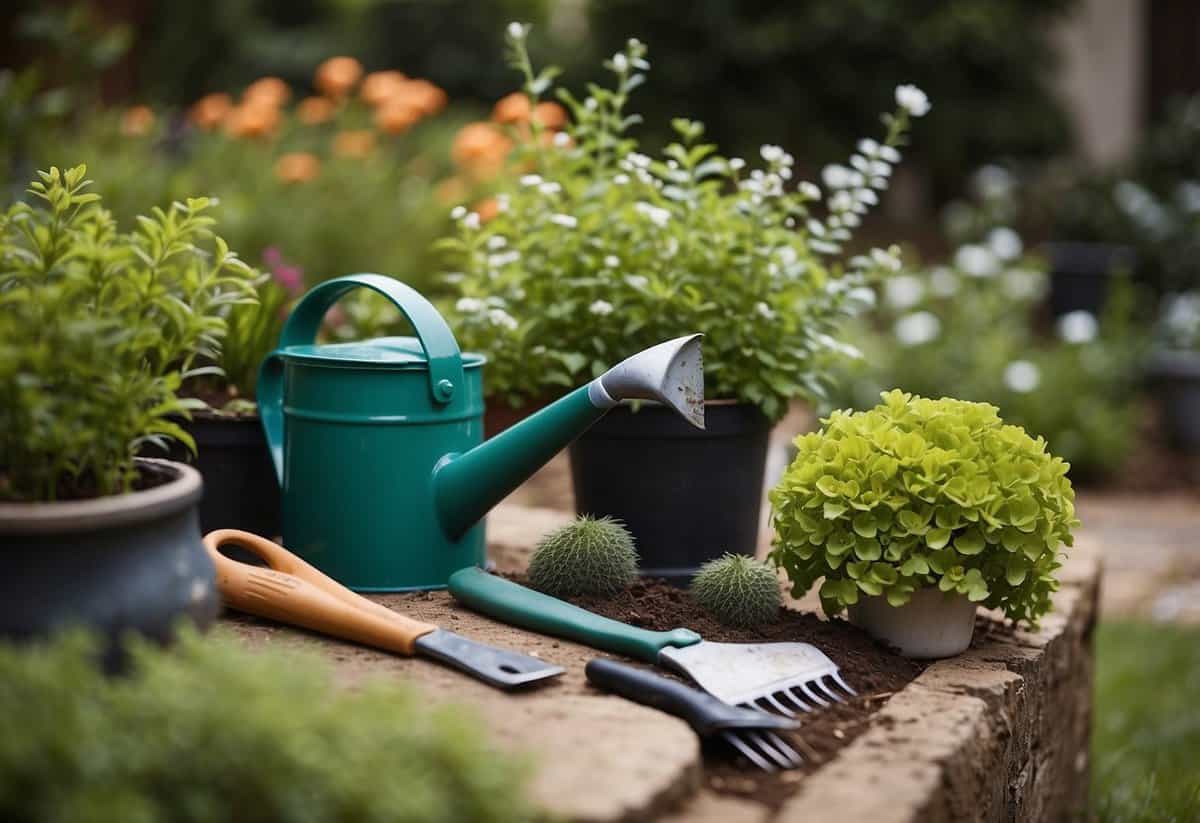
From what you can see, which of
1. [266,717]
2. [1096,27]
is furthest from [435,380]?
[1096,27]

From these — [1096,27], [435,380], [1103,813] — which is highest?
[1096,27]

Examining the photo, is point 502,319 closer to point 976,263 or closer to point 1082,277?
point 976,263

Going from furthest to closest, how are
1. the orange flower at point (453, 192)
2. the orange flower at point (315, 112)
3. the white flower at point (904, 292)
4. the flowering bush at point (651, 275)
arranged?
1. the orange flower at point (315, 112)
2. the white flower at point (904, 292)
3. the orange flower at point (453, 192)
4. the flowering bush at point (651, 275)

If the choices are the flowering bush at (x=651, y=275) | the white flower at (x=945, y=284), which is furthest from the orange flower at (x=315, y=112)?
the flowering bush at (x=651, y=275)

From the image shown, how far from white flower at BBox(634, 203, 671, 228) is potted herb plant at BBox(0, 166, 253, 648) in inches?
35.2

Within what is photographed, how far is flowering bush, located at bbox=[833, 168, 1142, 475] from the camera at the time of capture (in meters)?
5.11

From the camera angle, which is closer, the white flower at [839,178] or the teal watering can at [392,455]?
the teal watering can at [392,455]

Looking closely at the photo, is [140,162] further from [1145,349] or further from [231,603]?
[1145,349]

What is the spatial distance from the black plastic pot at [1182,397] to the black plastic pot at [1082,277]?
1169 mm

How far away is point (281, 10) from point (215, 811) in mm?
12816

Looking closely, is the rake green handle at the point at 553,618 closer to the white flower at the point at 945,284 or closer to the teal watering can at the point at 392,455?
the teal watering can at the point at 392,455

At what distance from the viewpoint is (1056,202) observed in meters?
7.96

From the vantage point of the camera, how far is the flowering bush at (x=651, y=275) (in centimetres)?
224

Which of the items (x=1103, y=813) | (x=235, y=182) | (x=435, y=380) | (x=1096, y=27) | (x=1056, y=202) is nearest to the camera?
(x=435, y=380)
